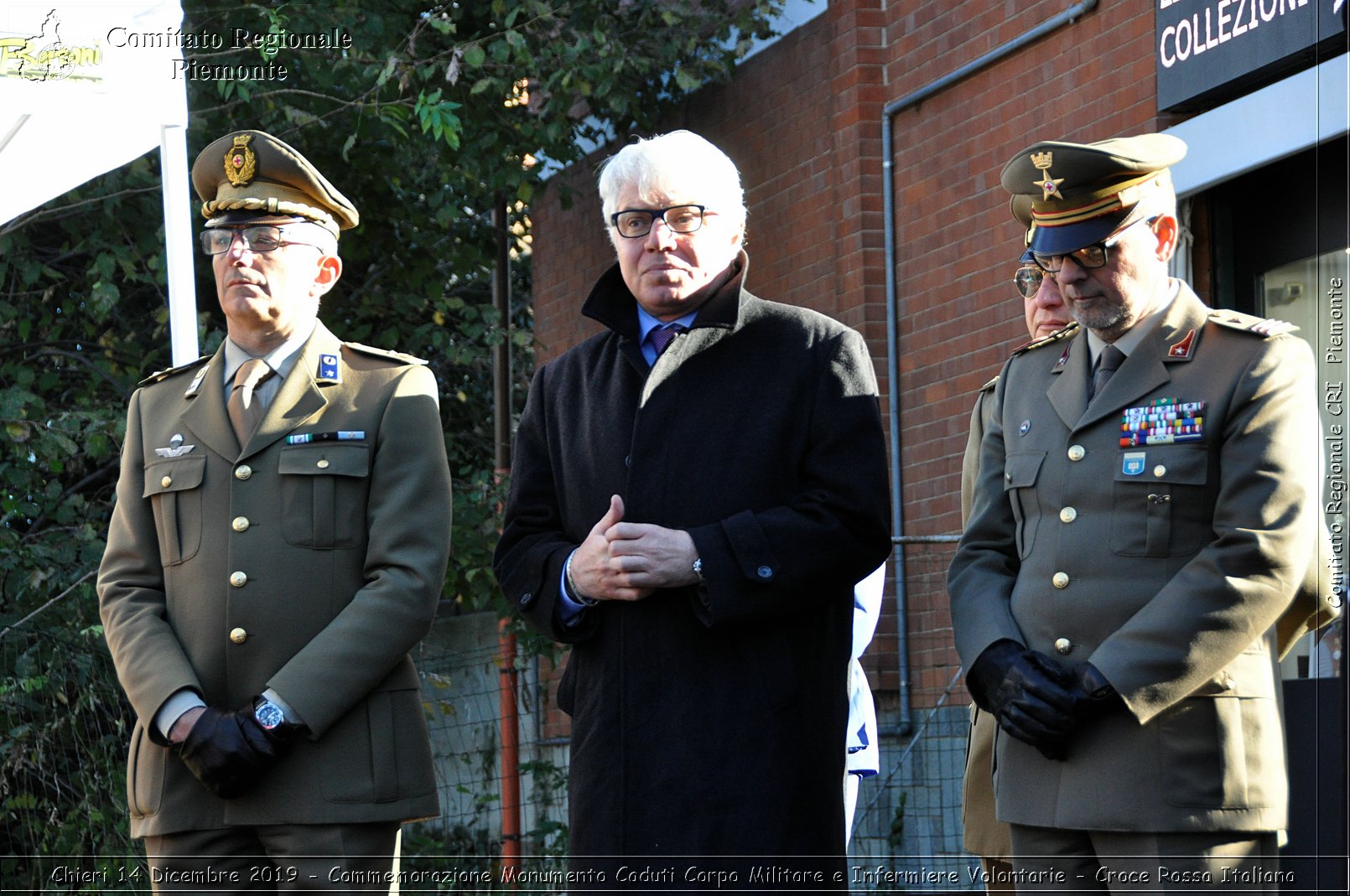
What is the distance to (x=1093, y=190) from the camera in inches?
148

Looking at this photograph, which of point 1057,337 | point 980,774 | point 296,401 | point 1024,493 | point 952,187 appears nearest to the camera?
point 1024,493

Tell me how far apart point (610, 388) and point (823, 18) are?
512cm

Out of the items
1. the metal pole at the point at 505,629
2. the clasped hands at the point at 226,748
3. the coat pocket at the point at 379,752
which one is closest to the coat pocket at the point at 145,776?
the clasped hands at the point at 226,748

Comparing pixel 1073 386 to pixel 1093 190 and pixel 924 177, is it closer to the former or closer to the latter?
pixel 1093 190

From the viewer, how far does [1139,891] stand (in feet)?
11.1

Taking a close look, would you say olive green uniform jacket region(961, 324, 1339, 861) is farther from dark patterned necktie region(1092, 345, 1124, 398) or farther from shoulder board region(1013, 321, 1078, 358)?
dark patterned necktie region(1092, 345, 1124, 398)

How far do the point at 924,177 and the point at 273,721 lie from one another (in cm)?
513

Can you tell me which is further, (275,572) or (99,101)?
(99,101)

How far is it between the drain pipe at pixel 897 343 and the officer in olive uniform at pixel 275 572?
12.3 feet

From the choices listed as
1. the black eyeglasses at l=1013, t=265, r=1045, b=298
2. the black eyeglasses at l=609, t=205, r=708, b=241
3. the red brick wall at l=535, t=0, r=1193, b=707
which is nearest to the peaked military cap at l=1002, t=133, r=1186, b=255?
the black eyeglasses at l=609, t=205, r=708, b=241

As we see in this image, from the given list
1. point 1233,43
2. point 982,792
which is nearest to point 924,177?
point 1233,43

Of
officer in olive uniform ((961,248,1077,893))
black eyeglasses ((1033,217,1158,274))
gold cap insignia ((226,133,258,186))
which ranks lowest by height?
officer in olive uniform ((961,248,1077,893))

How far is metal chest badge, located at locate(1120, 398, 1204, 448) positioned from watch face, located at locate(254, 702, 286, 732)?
6.30 ft

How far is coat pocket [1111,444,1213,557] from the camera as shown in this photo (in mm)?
3518
